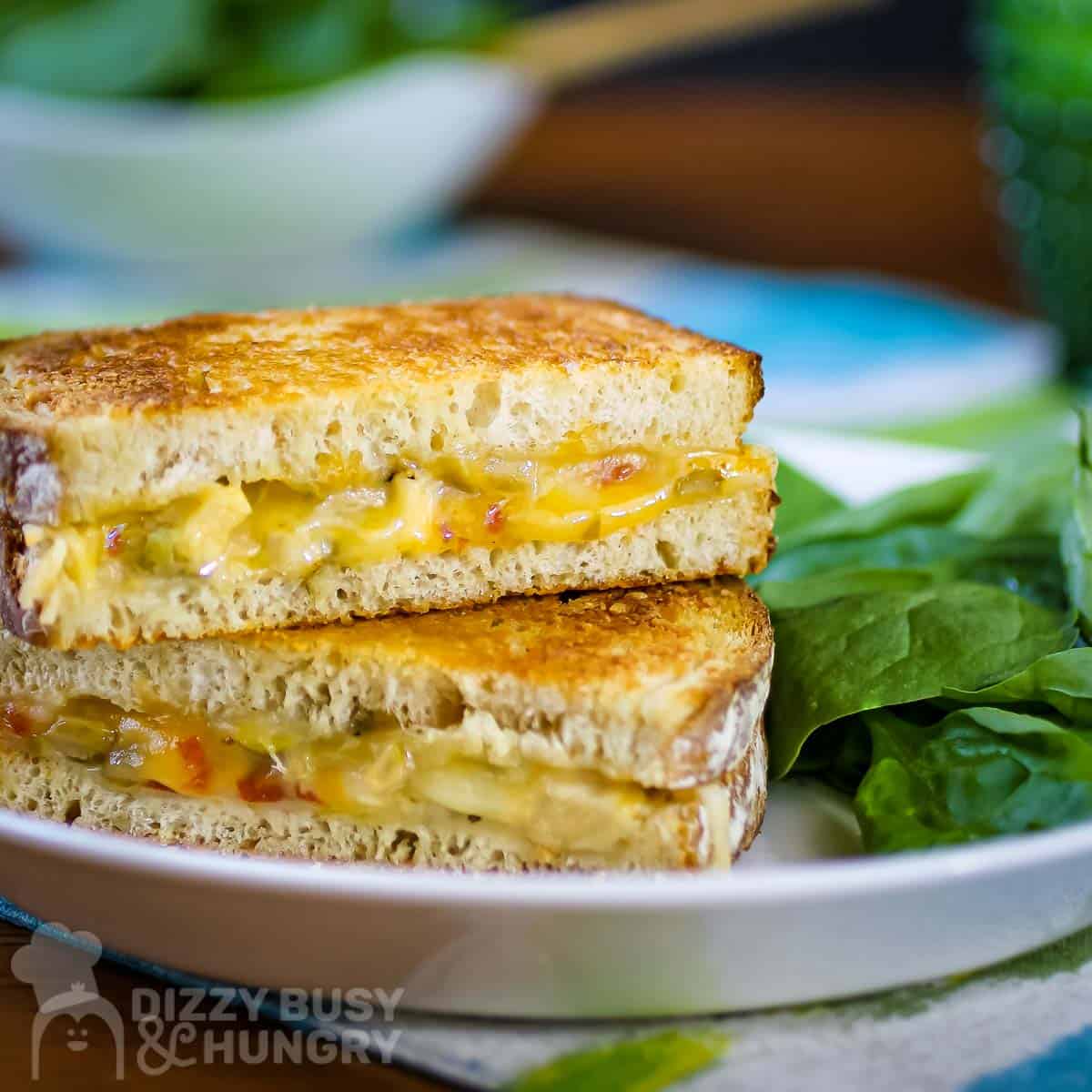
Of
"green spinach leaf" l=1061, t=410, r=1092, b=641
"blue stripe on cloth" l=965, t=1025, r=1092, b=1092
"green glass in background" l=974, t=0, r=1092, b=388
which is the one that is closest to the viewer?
"blue stripe on cloth" l=965, t=1025, r=1092, b=1092

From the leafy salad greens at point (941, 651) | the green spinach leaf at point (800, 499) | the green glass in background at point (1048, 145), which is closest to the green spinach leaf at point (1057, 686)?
the leafy salad greens at point (941, 651)

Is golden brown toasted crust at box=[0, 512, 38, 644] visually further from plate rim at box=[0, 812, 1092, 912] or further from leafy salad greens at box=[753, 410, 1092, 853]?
leafy salad greens at box=[753, 410, 1092, 853]

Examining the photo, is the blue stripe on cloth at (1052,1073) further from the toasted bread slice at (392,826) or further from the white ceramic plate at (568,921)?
the toasted bread slice at (392,826)

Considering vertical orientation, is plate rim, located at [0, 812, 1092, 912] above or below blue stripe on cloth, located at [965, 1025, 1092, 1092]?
above

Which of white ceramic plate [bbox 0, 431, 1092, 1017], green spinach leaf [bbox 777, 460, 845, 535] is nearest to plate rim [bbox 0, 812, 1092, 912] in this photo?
white ceramic plate [bbox 0, 431, 1092, 1017]

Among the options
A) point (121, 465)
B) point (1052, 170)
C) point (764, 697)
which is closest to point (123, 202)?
point (1052, 170)

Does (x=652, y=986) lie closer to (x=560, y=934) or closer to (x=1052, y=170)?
(x=560, y=934)
